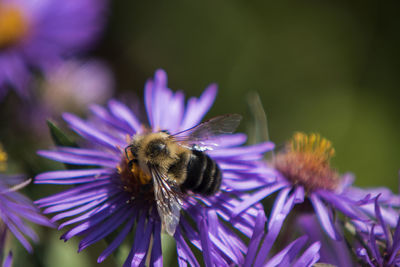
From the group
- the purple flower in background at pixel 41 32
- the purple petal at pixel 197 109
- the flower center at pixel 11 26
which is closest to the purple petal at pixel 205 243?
the purple petal at pixel 197 109

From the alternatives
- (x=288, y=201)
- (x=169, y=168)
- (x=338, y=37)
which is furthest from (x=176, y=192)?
(x=338, y=37)

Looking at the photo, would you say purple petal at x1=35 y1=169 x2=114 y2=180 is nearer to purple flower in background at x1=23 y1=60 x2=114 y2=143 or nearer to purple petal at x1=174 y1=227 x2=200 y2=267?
purple petal at x1=174 y1=227 x2=200 y2=267

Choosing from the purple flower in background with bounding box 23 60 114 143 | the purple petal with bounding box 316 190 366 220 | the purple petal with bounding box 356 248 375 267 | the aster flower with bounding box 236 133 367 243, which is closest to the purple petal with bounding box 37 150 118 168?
the aster flower with bounding box 236 133 367 243

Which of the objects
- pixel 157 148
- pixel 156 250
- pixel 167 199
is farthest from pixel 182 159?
pixel 156 250

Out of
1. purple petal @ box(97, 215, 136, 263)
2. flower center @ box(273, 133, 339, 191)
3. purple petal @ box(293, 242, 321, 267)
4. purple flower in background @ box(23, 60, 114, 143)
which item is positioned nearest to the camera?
purple petal @ box(293, 242, 321, 267)

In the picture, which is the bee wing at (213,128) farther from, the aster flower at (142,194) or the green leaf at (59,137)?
the green leaf at (59,137)

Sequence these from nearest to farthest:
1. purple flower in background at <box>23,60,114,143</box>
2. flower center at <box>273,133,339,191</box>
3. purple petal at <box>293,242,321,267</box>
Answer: purple petal at <box>293,242,321,267</box>
flower center at <box>273,133,339,191</box>
purple flower in background at <box>23,60,114,143</box>
